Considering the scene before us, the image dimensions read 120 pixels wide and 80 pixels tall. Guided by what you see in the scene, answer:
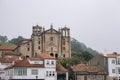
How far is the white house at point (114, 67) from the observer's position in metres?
78.2

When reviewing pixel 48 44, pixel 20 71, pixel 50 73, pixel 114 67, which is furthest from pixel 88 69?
pixel 48 44

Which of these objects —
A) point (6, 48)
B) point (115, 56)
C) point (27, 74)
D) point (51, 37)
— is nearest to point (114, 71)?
point (115, 56)

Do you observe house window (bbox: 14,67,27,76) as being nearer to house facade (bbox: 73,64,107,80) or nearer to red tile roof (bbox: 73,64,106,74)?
house facade (bbox: 73,64,107,80)

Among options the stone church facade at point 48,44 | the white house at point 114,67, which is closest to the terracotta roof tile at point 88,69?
the white house at point 114,67

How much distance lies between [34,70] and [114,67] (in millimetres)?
18667

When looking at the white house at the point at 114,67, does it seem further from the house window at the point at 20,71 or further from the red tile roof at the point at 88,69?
the house window at the point at 20,71

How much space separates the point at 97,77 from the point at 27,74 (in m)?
16.1

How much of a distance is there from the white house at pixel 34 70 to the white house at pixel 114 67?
33.8ft

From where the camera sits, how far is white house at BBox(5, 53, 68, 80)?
69625mm

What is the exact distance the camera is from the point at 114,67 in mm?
78625

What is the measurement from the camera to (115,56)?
258ft

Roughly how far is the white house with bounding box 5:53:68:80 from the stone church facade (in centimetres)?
4613

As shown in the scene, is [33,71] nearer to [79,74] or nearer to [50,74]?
[50,74]

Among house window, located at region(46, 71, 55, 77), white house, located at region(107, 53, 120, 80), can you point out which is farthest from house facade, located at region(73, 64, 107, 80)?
house window, located at region(46, 71, 55, 77)
